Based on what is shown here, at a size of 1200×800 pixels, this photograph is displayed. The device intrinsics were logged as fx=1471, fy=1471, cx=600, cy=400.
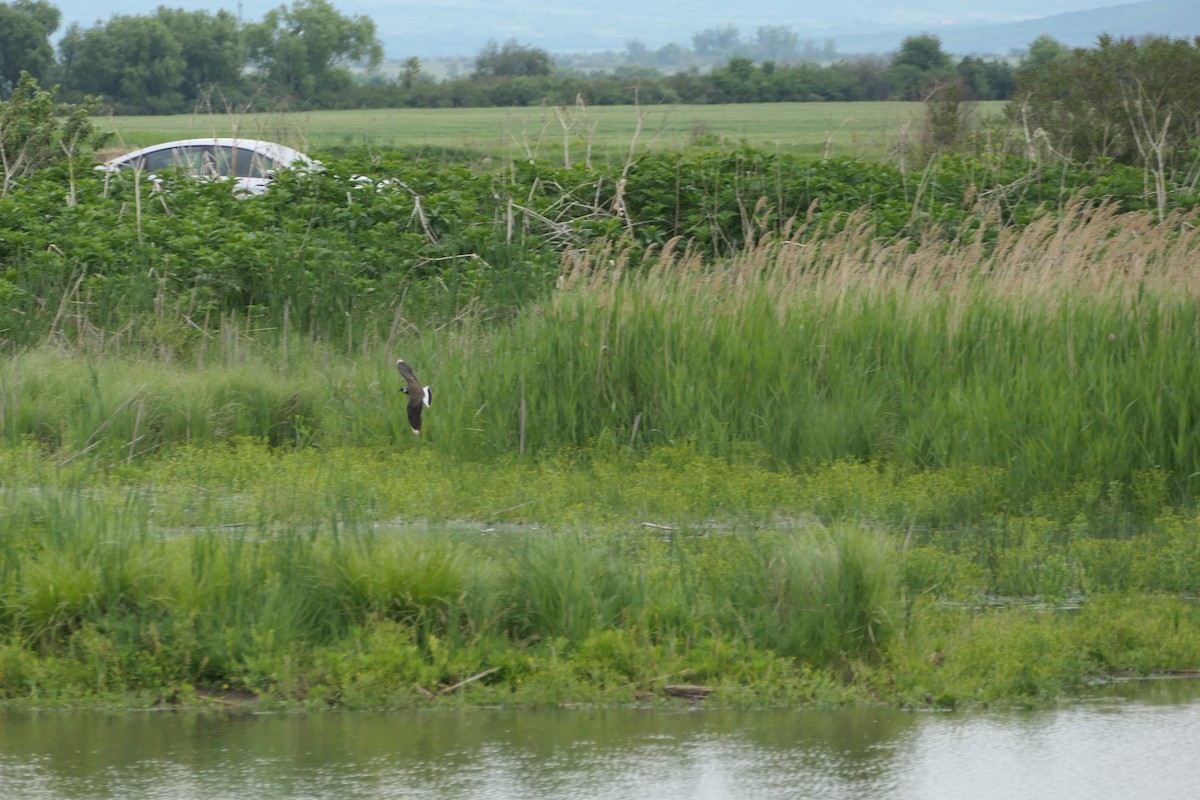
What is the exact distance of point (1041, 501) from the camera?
7434 mm

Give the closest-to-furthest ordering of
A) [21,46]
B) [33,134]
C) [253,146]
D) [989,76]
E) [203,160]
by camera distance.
Result: [33,134] < [203,160] < [253,146] < [989,76] < [21,46]

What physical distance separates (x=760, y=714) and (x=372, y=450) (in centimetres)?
402

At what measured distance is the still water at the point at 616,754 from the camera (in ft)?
14.5

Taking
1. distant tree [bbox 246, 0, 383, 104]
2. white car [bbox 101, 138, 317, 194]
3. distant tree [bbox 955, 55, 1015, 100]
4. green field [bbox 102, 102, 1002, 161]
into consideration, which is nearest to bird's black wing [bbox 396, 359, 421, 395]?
white car [bbox 101, 138, 317, 194]

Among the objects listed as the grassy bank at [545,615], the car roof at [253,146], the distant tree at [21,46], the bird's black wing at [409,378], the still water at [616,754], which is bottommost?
the still water at [616,754]

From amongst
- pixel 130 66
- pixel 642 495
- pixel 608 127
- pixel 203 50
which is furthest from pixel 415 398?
pixel 203 50

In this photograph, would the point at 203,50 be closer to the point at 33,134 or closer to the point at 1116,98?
the point at 1116,98

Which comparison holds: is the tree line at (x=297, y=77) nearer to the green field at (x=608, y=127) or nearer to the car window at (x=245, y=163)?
the green field at (x=608, y=127)

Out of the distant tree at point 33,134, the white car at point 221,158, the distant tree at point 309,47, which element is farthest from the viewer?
the distant tree at point 309,47

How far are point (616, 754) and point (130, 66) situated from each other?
3016 inches

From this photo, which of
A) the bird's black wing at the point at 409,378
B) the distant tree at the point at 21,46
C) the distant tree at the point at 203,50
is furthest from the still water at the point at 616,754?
the distant tree at the point at 203,50

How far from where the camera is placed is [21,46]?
70.1 metres

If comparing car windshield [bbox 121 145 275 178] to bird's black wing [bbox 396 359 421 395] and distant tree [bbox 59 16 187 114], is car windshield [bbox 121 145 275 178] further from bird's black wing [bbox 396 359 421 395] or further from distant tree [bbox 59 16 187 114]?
distant tree [bbox 59 16 187 114]

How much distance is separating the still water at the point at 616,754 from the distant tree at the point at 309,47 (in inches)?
3080
